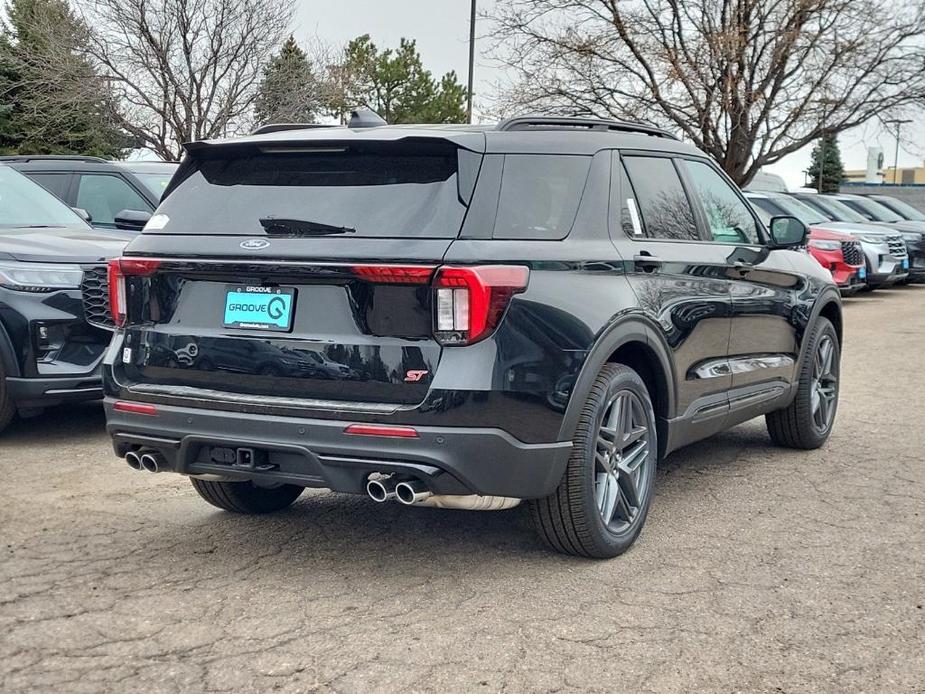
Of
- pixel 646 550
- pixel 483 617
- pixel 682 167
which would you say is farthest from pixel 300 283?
pixel 682 167

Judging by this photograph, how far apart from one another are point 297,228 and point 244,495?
1.49 metres

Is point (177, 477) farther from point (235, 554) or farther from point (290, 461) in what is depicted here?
point (290, 461)

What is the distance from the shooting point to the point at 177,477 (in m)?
6.18

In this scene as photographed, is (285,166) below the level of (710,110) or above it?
below

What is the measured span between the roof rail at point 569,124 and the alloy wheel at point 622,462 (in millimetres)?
1113

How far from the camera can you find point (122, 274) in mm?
4641

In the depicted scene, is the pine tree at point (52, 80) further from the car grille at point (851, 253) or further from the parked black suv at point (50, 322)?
the parked black suv at point (50, 322)

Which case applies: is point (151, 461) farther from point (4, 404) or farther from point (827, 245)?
point (827, 245)

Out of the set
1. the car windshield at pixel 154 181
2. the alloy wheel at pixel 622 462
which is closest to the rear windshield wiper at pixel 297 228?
the alloy wheel at pixel 622 462

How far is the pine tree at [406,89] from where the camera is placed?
54125mm

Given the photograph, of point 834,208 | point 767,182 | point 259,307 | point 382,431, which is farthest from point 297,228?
point 767,182

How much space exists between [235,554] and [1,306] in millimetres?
2796

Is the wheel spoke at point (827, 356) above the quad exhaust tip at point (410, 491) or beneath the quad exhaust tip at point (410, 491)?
above

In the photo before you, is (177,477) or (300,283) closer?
(300,283)
